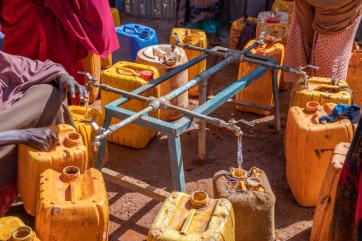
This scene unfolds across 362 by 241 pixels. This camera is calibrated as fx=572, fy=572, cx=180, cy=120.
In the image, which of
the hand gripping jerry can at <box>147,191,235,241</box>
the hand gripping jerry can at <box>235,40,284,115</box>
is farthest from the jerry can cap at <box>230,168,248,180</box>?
the hand gripping jerry can at <box>235,40,284,115</box>

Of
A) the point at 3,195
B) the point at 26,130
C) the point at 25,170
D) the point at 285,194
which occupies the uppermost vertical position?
the point at 26,130

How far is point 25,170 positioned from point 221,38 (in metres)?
5.34

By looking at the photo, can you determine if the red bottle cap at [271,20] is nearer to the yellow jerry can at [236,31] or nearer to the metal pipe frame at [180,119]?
the yellow jerry can at [236,31]

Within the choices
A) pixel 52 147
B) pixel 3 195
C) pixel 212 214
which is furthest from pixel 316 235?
pixel 3 195

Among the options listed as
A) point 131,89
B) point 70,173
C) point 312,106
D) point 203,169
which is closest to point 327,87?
point 312,106

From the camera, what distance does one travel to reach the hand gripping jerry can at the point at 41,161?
366 cm

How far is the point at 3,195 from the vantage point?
402 cm

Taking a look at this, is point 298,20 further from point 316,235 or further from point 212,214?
point 212,214

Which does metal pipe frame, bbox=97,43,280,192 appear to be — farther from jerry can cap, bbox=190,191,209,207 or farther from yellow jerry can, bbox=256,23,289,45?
yellow jerry can, bbox=256,23,289,45

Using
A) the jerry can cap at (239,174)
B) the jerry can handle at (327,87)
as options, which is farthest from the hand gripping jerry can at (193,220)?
the jerry can handle at (327,87)

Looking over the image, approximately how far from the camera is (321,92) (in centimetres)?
481

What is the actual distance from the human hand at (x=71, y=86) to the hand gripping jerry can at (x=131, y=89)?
29.9 inches

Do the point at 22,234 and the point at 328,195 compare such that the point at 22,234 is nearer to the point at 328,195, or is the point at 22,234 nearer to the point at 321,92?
the point at 328,195

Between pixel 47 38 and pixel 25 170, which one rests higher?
pixel 47 38
